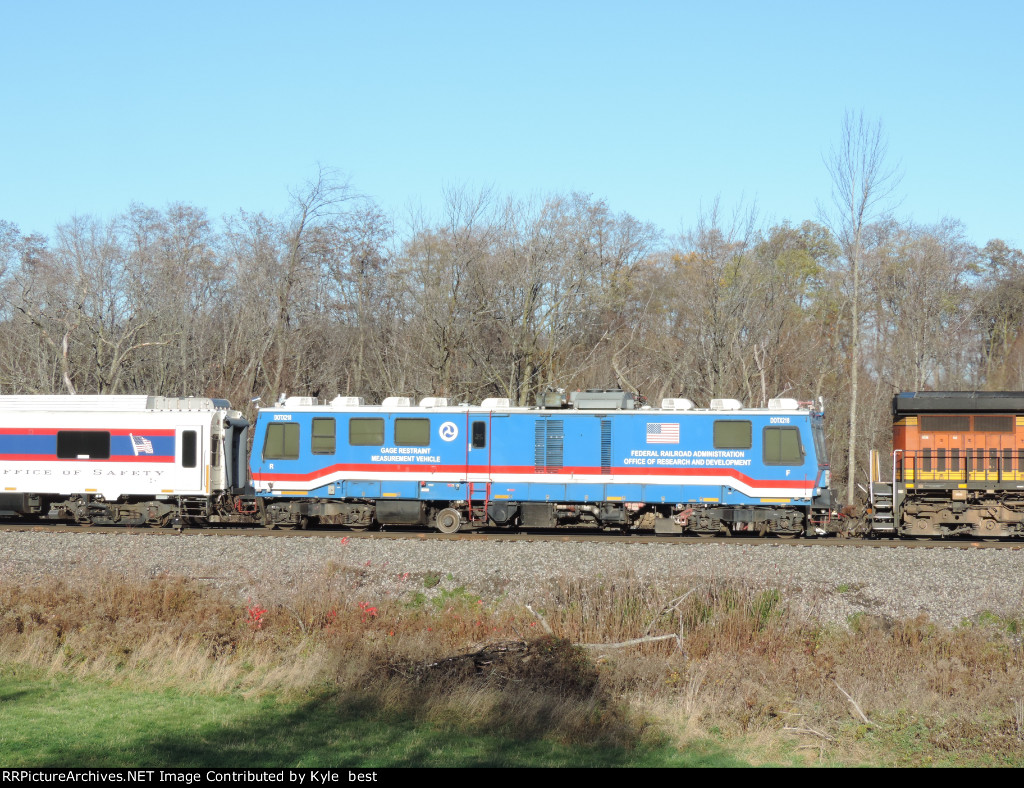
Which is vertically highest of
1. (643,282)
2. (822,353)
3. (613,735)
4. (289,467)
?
(643,282)

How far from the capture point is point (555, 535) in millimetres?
22750

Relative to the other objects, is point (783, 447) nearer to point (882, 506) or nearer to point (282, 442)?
point (882, 506)

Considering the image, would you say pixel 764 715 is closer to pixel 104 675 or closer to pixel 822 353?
pixel 104 675

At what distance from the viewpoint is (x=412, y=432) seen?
22.3 meters

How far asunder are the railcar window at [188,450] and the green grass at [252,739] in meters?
13.1

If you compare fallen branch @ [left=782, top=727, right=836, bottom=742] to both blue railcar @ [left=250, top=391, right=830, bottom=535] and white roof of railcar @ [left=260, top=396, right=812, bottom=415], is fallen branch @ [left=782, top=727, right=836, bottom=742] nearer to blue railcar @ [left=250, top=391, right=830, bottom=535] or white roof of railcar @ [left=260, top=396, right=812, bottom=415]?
blue railcar @ [left=250, top=391, right=830, bottom=535]

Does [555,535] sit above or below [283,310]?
below

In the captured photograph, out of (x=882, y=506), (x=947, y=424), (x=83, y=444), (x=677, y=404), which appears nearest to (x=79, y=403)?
(x=83, y=444)

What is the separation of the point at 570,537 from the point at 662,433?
337cm

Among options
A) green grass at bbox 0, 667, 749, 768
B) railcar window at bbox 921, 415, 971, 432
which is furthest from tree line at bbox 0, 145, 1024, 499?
green grass at bbox 0, 667, 749, 768

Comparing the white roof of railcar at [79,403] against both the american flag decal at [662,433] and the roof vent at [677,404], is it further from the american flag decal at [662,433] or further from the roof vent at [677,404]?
the roof vent at [677,404]
